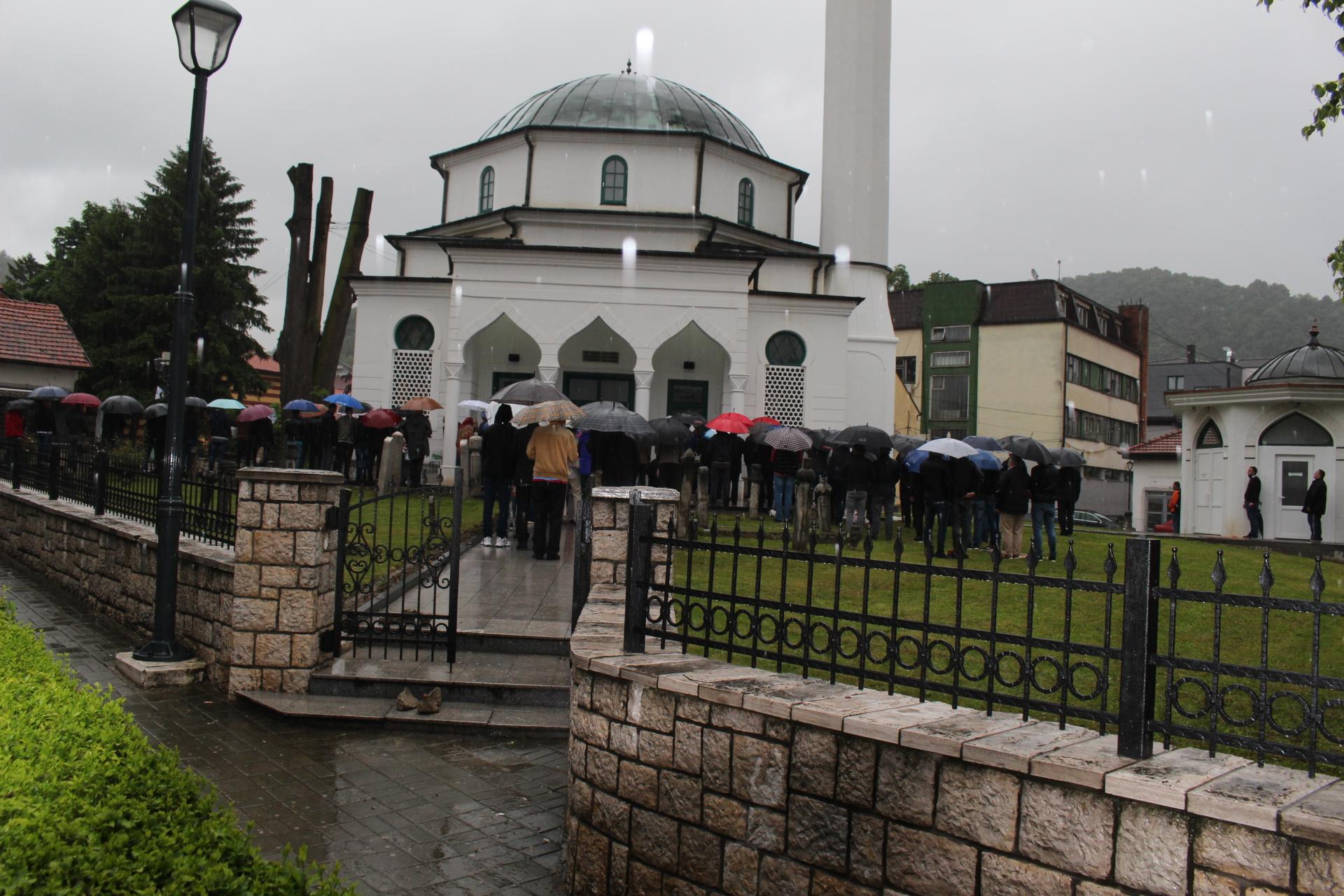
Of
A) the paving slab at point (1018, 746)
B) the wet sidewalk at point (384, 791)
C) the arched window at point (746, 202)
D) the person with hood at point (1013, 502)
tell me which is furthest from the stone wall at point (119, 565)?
the arched window at point (746, 202)

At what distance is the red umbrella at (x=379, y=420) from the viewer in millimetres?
20250

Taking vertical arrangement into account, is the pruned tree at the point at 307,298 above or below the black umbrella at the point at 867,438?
above

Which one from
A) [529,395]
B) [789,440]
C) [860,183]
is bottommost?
[789,440]

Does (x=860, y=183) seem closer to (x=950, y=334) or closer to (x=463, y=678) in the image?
(x=950, y=334)

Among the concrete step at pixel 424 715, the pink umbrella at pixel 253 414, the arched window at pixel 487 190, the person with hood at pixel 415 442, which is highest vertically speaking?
the arched window at pixel 487 190

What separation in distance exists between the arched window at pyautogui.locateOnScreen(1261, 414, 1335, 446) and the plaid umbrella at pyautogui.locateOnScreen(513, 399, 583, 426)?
18.3 m

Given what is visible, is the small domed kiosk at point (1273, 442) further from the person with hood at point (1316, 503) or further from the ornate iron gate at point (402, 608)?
the ornate iron gate at point (402, 608)

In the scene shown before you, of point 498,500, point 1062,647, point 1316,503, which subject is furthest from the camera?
point 1316,503

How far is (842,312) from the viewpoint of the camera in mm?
25688

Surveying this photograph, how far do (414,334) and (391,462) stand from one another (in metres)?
8.13

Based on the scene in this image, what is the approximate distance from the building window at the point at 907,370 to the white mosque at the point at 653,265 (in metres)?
19.5

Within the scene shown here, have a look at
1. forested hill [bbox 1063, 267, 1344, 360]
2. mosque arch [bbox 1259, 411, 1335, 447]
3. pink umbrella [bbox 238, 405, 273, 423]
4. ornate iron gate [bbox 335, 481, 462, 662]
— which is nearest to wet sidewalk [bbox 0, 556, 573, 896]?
ornate iron gate [bbox 335, 481, 462, 662]

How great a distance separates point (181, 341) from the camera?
8352 millimetres

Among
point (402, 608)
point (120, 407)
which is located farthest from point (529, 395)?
point (120, 407)
